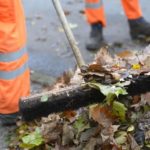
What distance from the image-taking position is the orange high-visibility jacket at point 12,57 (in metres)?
3.31

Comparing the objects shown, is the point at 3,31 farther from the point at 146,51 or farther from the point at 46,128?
the point at 146,51

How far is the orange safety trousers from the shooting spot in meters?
4.95

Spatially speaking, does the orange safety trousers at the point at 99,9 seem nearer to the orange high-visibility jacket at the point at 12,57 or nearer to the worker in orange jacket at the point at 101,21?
the worker in orange jacket at the point at 101,21

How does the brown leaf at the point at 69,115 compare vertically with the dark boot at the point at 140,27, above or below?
above

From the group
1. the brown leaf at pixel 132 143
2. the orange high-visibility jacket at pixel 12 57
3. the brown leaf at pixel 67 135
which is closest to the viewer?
the brown leaf at pixel 132 143

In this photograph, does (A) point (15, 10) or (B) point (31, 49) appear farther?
(B) point (31, 49)

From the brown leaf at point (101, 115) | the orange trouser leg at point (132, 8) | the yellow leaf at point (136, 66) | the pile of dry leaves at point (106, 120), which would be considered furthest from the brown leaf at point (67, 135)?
the orange trouser leg at point (132, 8)

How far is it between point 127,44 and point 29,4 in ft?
6.26

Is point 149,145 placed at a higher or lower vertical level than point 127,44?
higher

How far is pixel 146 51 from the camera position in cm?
344

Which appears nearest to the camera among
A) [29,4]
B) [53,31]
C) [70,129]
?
[70,129]

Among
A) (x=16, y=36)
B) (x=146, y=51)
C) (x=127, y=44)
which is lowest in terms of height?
(x=127, y=44)

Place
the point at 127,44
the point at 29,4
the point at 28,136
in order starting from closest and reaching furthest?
the point at 28,136
the point at 127,44
the point at 29,4

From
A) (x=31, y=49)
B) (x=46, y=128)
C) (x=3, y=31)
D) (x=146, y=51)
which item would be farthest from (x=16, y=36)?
(x=31, y=49)
